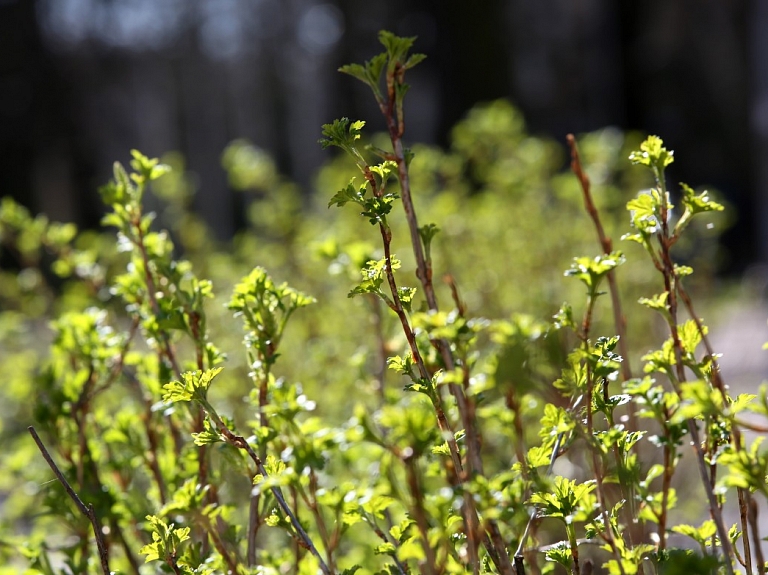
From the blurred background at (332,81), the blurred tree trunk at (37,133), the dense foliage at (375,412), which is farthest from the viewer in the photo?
the blurred tree trunk at (37,133)

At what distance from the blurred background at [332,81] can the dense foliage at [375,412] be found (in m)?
4.59

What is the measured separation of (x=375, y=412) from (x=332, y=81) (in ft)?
32.0

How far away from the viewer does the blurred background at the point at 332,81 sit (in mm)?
8633

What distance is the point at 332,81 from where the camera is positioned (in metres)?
10.9

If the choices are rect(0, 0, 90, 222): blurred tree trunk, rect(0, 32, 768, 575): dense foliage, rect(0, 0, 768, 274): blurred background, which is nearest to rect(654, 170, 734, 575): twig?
rect(0, 32, 768, 575): dense foliage

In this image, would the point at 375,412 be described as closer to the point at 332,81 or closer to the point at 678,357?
the point at 678,357

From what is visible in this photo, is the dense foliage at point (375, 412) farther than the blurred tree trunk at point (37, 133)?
No

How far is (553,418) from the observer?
38.5 inches

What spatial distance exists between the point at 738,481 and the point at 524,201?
2525mm

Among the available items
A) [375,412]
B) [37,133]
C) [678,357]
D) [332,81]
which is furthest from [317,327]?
[37,133]

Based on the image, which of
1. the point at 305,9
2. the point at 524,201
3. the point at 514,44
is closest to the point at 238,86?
the point at 305,9

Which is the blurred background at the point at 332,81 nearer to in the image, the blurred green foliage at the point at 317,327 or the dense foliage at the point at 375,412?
the blurred green foliage at the point at 317,327

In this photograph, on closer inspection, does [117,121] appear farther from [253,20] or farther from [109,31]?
[253,20]

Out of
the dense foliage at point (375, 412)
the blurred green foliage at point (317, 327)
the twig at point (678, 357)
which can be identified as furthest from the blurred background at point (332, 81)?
the twig at point (678, 357)
